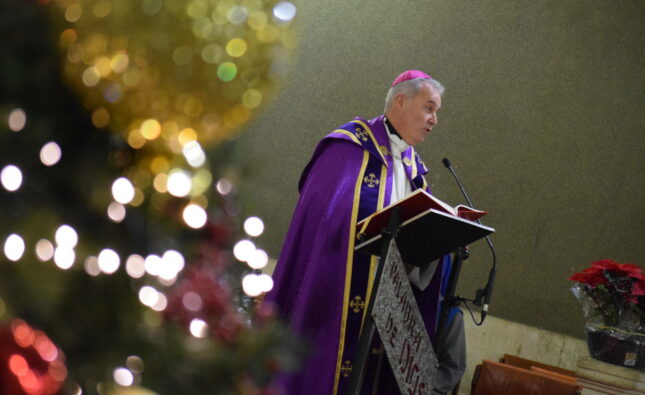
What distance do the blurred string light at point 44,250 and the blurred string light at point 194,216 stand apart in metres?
0.10

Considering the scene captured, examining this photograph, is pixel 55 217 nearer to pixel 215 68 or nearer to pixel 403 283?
pixel 215 68

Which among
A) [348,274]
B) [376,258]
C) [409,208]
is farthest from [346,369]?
[409,208]

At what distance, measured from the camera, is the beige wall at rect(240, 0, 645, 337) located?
7.36 meters

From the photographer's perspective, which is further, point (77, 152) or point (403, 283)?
point (403, 283)

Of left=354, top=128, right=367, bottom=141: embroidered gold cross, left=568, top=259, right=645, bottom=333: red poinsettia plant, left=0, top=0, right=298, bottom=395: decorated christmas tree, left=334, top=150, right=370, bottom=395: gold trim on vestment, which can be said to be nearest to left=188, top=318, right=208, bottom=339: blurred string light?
left=0, top=0, right=298, bottom=395: decorated christmas tree

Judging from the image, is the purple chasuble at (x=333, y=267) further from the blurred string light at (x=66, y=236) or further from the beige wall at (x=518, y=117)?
the beige wall at (x=518, y=117)

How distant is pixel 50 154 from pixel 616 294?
12.8ft

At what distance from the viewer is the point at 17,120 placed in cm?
45

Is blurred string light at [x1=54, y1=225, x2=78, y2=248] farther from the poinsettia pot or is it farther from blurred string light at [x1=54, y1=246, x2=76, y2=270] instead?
the poinsettia pot

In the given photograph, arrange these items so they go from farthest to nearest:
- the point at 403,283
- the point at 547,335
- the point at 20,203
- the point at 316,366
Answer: the point at 547,335, the point at 316,366, the point at 403,283, the point at 20,203

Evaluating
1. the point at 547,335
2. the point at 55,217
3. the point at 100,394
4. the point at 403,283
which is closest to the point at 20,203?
the point at 55,217

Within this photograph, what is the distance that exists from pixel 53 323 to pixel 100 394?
0.06 meters

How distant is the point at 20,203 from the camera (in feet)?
1.49

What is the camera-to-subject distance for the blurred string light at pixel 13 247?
0.44 metres
